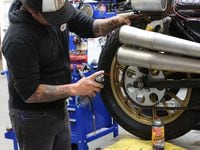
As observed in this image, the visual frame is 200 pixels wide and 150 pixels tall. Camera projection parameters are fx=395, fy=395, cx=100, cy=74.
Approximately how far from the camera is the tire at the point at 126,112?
106 inches

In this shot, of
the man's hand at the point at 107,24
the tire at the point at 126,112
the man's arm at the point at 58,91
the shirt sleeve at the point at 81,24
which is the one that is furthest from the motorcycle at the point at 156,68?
the man's arm at the point at 58,91

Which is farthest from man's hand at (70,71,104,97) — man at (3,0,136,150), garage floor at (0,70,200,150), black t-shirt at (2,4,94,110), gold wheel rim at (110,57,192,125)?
garage floor at (0,70,200,150)

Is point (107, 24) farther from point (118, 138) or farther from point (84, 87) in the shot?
point (118, 138)

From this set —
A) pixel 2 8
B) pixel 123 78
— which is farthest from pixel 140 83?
pixel 2 8

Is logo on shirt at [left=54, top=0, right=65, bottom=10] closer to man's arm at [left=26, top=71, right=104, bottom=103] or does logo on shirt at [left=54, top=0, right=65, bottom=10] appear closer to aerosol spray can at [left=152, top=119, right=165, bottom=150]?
man's arm at [left=26, top=71, right=104, bottom=103]

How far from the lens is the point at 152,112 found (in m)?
2.78

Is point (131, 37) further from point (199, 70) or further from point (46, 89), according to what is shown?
point (46, 89)

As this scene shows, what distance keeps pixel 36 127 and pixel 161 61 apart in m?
0.97

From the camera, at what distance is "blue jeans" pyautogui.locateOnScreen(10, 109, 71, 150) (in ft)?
5.70

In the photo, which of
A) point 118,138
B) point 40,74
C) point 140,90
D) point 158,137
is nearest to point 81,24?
point 40,74

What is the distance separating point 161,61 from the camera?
238cm

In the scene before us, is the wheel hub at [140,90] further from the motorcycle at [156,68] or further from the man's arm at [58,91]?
the man's arm at [58,91]

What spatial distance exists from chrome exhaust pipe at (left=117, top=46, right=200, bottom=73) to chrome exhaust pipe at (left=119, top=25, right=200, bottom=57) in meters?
0.06

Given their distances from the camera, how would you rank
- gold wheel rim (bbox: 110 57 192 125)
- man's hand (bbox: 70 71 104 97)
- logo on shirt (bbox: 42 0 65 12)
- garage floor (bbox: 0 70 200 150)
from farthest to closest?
1. garage floor (bbox: 0 70 200 150)
2. gold wheel rim (bbox: 110 57 192 125)
3. man's hand (bbox: 70 71 104 97)
4. logo on shirt (bbox: 42 0 65 12)
